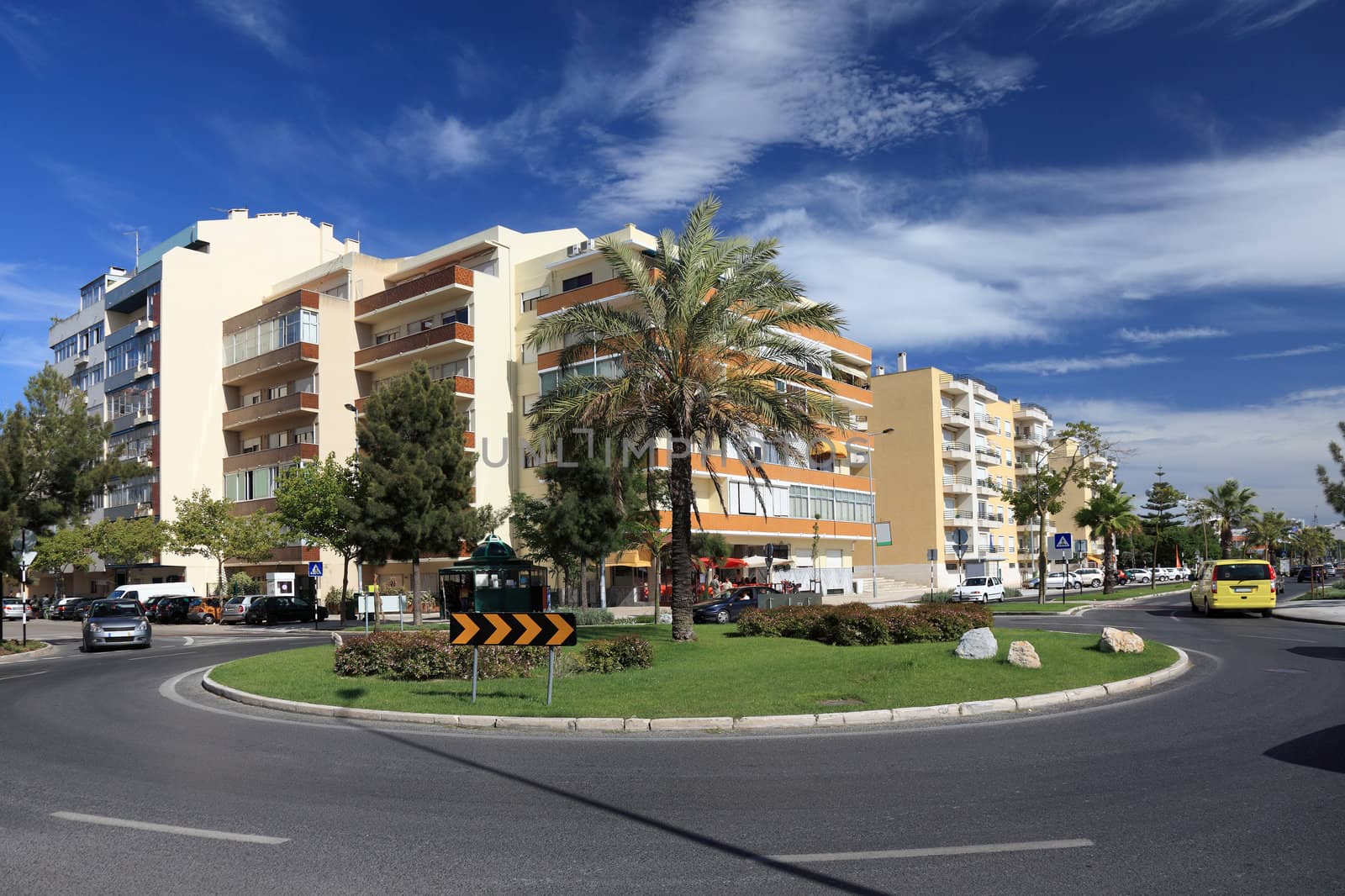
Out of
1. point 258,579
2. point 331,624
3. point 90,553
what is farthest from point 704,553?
point 90,553

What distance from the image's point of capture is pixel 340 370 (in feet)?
194

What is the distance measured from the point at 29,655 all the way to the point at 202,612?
20.2m

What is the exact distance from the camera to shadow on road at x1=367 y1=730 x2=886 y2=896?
18.0 feet

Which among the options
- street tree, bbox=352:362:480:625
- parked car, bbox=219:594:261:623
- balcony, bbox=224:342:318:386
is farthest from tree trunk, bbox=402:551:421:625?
balcony, bbox=224:342:318:386

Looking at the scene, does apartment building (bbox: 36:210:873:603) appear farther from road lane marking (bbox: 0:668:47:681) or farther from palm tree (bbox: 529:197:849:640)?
road lane marking (bbox: 0:668:47:681)

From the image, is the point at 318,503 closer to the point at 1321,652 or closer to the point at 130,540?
the point at 130,540

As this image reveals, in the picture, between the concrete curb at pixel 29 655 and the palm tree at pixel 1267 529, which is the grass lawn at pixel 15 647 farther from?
the palm tree at pixel 1267 529

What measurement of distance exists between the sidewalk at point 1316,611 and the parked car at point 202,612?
44909mm

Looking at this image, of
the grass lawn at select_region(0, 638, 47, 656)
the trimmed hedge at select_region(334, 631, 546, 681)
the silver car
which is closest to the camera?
the trimmed hedge at select_region(334, 631, 546, 681)

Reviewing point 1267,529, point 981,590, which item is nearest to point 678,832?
point 981,590

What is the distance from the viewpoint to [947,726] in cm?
1115

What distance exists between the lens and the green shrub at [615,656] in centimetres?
1631

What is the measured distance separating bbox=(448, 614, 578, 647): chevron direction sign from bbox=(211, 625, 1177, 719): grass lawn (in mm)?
848

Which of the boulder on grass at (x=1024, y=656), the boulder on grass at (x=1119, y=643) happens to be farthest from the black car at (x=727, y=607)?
the boulder on grass at (x=1024, y=656)
